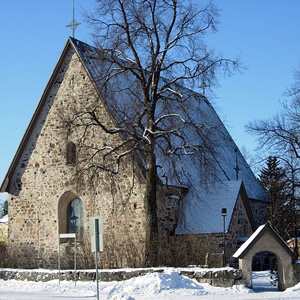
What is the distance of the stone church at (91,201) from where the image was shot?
25.3m

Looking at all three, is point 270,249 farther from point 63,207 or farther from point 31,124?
point 31,124


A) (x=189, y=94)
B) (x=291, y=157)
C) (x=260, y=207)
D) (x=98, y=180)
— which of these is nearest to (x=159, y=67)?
(x=189, y=94)

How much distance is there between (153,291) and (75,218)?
1052cm

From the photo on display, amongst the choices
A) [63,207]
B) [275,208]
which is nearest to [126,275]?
[63,207]

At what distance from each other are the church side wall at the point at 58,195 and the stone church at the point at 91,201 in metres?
0.04

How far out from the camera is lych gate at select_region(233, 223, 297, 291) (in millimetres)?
19050

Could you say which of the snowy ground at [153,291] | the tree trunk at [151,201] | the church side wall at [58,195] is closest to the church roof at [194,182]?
the church side wall at [58,195]

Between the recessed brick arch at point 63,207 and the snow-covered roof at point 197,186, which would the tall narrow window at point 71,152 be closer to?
the recessed brick arch at point 63,207

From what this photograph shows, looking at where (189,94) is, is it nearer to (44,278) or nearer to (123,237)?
(123,237)

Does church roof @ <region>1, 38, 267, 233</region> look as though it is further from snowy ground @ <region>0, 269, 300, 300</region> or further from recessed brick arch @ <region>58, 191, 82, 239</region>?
snowy ground @ <region>0, 269, 300, 300</region>

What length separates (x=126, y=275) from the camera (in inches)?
792

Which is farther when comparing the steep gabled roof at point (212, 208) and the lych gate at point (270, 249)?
the steep gabled roof at point (212, 208)

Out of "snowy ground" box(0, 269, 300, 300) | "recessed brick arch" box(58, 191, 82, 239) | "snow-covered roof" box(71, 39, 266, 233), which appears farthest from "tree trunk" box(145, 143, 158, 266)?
"recessed brick arch" box(58, 191, 82, 239)

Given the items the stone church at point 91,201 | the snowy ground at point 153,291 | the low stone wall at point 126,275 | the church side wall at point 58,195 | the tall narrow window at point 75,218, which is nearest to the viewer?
the snowy ground at point 153,291
